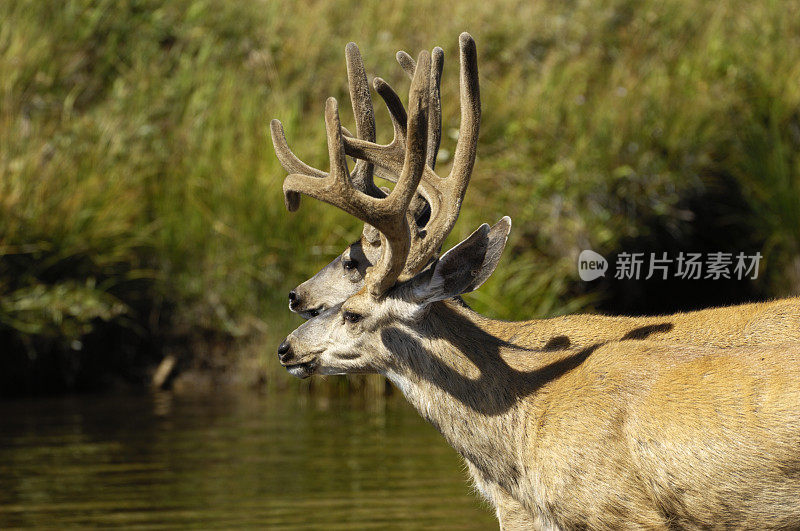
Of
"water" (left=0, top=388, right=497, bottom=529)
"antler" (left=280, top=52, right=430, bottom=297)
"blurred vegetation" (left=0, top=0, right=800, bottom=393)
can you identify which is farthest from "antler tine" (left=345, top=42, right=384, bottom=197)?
"blurred vegetation" (left=0, top=0, right=800, bottom=393)

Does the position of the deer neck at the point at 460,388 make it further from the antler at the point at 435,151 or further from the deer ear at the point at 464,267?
the antler at the point at 435,151

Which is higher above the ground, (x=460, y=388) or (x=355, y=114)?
(x=355, y=114)

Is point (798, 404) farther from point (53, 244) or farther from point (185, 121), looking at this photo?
point (185, 121)

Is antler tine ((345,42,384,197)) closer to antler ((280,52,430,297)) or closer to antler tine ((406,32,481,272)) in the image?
antler tine ((406,32,481,272))

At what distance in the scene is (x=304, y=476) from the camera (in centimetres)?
961

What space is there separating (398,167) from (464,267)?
150 cm

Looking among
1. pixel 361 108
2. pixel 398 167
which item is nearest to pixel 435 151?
pixel 398 167

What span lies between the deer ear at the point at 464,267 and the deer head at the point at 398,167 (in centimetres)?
26

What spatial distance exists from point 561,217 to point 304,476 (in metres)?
5.78

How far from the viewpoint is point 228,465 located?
996 cm

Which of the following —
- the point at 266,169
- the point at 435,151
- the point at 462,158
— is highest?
the point at 266,169

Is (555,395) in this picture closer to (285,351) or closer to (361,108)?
(285,351)

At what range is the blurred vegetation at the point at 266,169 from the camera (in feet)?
42.7

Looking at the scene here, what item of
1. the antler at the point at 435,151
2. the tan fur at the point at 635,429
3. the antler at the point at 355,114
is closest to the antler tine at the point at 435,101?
the antler at the point at 435,151
